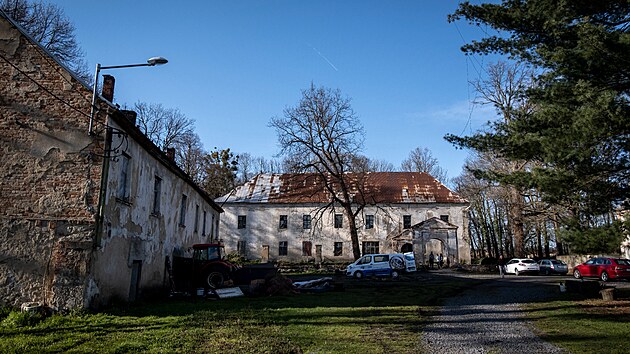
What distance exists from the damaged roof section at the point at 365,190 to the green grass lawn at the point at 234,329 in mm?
32272

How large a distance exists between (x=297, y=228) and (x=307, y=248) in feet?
7.77

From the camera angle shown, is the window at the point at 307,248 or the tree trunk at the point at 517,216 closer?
the tree trunk at the point at 517,216

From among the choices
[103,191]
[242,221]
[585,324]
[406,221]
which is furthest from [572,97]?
[242,221]

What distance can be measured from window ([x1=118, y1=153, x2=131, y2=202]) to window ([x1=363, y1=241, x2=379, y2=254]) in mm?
34538

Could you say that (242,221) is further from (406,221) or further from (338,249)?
(406,221)

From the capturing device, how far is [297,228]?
154 ft

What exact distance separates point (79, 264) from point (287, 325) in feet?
19.3

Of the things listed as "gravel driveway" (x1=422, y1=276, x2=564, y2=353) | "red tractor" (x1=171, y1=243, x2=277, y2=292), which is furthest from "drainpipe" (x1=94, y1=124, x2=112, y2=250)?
"gravel driveway" (x1=422, y1=276, x2=564, y2=353)

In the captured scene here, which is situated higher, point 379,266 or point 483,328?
point 379,266

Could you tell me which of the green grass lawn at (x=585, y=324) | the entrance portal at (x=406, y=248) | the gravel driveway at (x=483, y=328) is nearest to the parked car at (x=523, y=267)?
the entrance portal at (x=406, y=248)

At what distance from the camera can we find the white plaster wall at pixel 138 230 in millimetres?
12602

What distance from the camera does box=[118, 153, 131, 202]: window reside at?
1373 centimetres

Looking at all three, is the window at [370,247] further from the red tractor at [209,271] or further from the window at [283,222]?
the red tractor at [209,271]

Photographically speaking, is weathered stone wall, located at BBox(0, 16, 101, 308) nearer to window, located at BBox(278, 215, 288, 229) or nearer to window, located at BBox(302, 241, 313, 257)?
window, located at BBox(278, 215, 288, 229)
